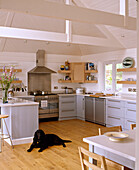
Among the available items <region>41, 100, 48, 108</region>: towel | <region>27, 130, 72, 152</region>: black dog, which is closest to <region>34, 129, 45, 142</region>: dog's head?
<region>27, 130, 72, 152</region>: black dog

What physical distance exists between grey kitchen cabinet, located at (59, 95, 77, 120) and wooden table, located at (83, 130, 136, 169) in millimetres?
5319

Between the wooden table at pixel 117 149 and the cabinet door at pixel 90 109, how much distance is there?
15.4ft

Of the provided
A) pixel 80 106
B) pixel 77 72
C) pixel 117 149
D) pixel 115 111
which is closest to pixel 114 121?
pixel 115 111

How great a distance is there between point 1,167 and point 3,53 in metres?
4.80

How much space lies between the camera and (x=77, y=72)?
871cm

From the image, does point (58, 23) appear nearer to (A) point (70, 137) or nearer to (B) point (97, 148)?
(A) point (70, 137)

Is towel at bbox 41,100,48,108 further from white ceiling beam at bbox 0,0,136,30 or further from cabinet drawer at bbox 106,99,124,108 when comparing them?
white ceiling beam at bbox 0,0,136,30

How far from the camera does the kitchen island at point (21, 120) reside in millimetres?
5141

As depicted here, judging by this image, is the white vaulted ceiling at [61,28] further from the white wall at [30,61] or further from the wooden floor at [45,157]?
the wooden floor at [45,157]

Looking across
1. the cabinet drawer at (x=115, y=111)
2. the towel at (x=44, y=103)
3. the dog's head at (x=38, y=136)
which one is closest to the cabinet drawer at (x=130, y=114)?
the cabinet drawer at (x=115, y=111)

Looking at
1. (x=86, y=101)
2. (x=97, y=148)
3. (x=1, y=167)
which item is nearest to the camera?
(x=97, y=148)

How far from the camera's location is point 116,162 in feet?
7.93

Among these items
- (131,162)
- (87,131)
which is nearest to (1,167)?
(131,162)

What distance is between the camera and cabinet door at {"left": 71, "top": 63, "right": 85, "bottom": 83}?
8.57m
